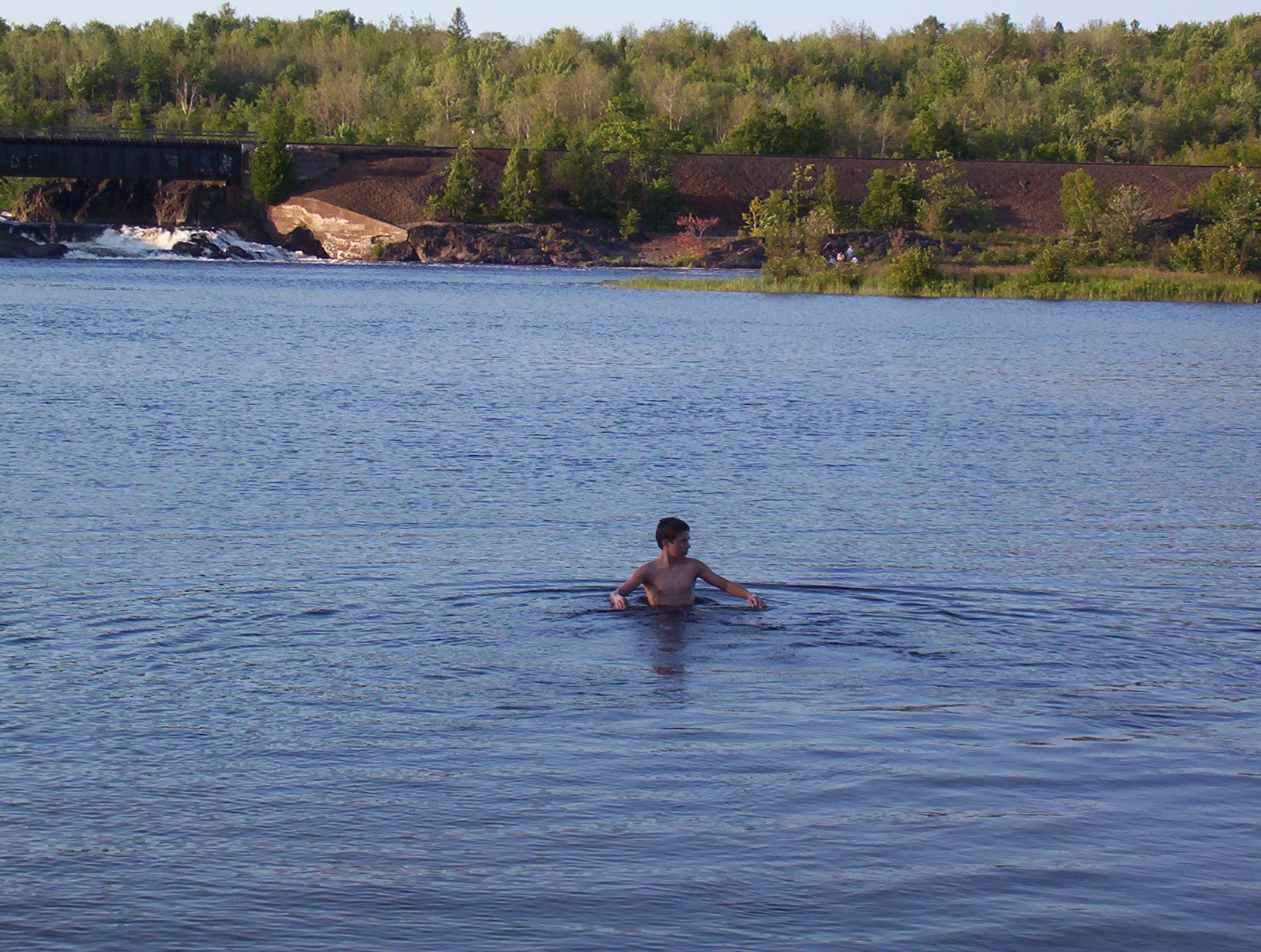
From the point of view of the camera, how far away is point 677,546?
45.3ft

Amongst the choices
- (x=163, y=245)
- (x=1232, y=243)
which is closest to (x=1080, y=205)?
(x=1232, y=243)

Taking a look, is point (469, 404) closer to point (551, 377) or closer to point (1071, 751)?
point (551, 377)

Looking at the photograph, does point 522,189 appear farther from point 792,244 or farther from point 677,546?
point 677,546

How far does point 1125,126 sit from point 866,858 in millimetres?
145026

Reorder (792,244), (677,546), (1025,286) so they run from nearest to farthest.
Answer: (677,546), (1025,286), (792,244)

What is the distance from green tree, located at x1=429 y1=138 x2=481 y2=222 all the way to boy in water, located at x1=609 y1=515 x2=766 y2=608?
99.5 m

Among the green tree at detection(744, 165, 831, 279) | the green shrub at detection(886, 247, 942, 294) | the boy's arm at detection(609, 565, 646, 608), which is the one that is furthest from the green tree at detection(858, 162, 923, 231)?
the boy's arm at detection(609, 565, 646, 608)

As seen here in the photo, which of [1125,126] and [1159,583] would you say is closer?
[1159,583]

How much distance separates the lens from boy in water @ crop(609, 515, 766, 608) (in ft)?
46.0

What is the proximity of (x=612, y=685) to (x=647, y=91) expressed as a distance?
15311 cm

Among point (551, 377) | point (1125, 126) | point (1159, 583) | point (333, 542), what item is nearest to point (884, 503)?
point (1159, 583)

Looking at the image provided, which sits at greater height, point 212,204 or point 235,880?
point 212,204

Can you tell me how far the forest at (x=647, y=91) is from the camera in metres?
134

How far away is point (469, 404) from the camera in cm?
3080
